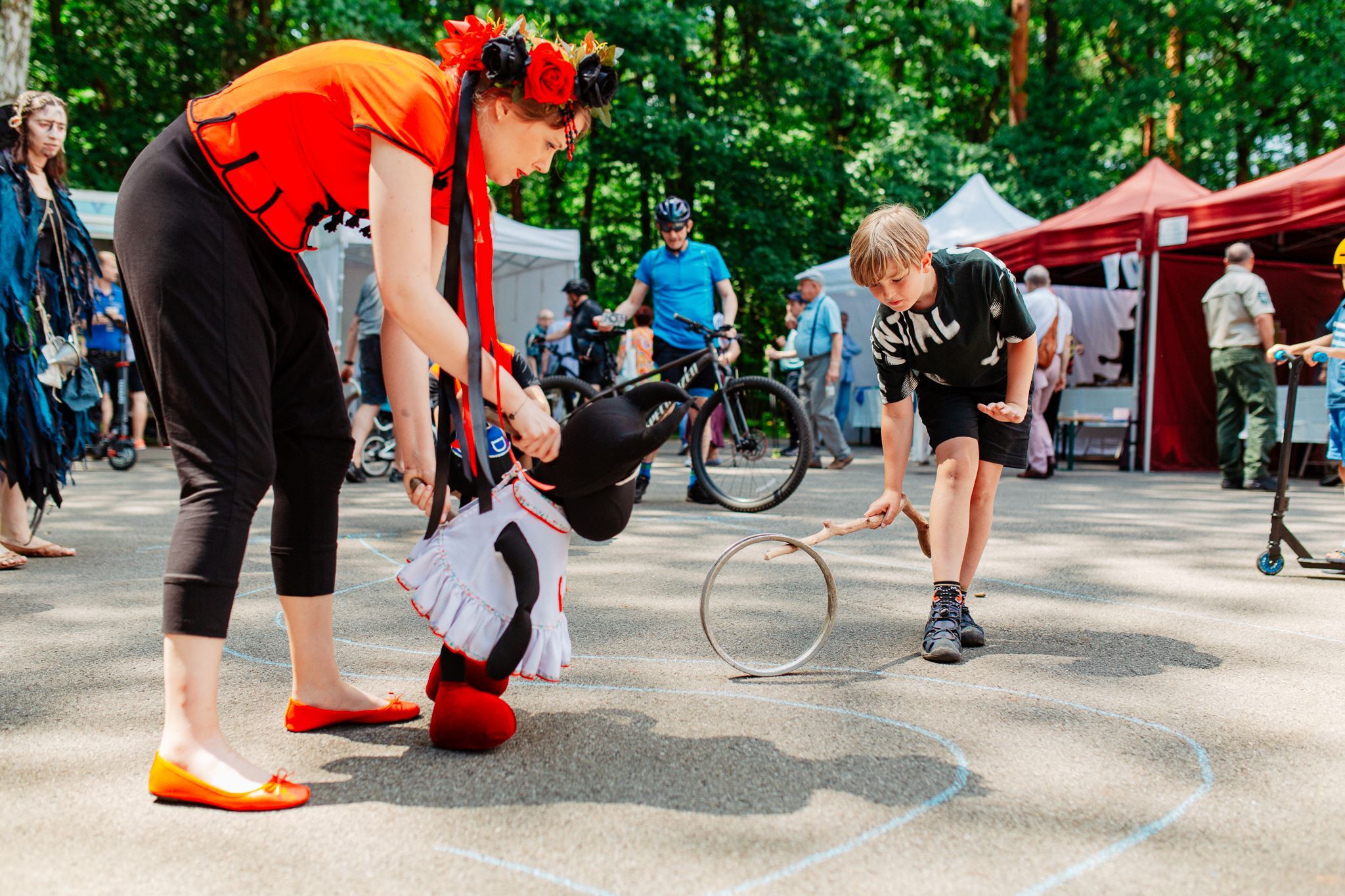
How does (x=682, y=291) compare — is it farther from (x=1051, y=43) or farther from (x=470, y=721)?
(x=1051, y=43)

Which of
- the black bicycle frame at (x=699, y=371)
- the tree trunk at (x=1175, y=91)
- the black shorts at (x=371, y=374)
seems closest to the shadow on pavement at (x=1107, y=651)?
the black bicycle frame at (x=699, y=371)

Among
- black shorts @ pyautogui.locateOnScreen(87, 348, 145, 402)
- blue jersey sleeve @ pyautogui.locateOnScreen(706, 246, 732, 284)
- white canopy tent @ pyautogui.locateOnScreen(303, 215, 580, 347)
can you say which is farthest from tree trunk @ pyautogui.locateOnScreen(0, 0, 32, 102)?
blue jersey sleeve @ pyautogui.locateOnScreen(706, 246, 732, 284)

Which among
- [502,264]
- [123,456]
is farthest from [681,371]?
[502,264]

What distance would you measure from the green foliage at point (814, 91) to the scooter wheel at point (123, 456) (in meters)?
8.99

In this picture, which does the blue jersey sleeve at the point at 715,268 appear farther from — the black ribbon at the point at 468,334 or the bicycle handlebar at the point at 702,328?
the black ribbon at the point at 468,334

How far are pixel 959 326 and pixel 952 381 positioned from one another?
23 cm

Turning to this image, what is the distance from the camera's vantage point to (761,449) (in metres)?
6.88

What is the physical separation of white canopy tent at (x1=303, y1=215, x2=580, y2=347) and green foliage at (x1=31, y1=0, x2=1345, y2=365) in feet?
12.4

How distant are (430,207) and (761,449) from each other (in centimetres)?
497

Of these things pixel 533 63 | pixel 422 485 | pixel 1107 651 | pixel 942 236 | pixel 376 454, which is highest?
pixel 942 236

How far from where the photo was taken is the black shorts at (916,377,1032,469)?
11.3 feet

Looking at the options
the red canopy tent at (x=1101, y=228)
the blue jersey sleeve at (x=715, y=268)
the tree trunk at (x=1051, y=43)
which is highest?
the tree trunk at (x=1051, y=43)

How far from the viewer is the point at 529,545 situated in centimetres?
219

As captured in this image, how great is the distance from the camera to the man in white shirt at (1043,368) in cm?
978
